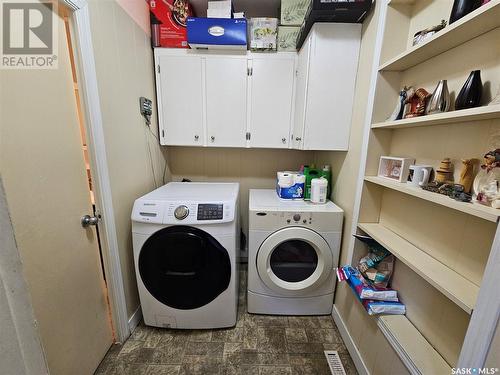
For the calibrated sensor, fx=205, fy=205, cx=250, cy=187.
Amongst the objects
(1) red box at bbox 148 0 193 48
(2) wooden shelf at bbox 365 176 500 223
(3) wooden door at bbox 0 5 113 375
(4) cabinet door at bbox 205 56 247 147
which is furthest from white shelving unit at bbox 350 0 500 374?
(3) wooden door at bbox 0 5 113 375

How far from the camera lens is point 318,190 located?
1574 mm

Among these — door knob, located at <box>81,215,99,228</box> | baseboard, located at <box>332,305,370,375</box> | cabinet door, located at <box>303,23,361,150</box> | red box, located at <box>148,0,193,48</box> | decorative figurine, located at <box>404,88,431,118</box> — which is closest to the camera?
decorative figurine, located at <box>404,88,431,118</box>

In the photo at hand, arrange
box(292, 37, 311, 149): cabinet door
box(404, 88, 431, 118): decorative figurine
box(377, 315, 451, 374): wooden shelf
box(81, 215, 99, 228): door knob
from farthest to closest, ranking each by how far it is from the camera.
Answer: box(292, 37, 311, 149): cabinet door < box(81, 215, 99, 228): door knob < box(404, 88, 431, 118): decorative figurine < box(377, 315, 451, 374): wooden shelf

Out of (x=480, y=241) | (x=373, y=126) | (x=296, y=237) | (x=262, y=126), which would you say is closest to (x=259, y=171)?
(x=262, y=126)

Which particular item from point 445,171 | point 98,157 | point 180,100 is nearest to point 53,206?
point 98,157

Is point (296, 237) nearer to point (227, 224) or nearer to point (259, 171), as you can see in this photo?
point (227, 224)

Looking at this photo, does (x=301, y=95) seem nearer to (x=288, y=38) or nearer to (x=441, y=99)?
(x=288, y=38)

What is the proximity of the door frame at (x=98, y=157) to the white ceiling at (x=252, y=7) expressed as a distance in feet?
3.27

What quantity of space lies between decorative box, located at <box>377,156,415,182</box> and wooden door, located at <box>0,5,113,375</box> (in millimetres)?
1626

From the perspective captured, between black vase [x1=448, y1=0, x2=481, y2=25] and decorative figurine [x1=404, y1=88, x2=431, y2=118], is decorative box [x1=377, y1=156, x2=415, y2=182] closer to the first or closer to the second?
decorative figurine [x1=404, y1=88, x2=431, y2=118]

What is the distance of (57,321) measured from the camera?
3.10ft

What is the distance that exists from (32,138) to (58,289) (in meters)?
0.68

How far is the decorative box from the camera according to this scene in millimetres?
1024

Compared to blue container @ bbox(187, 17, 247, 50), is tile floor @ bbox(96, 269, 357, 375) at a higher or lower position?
lower
